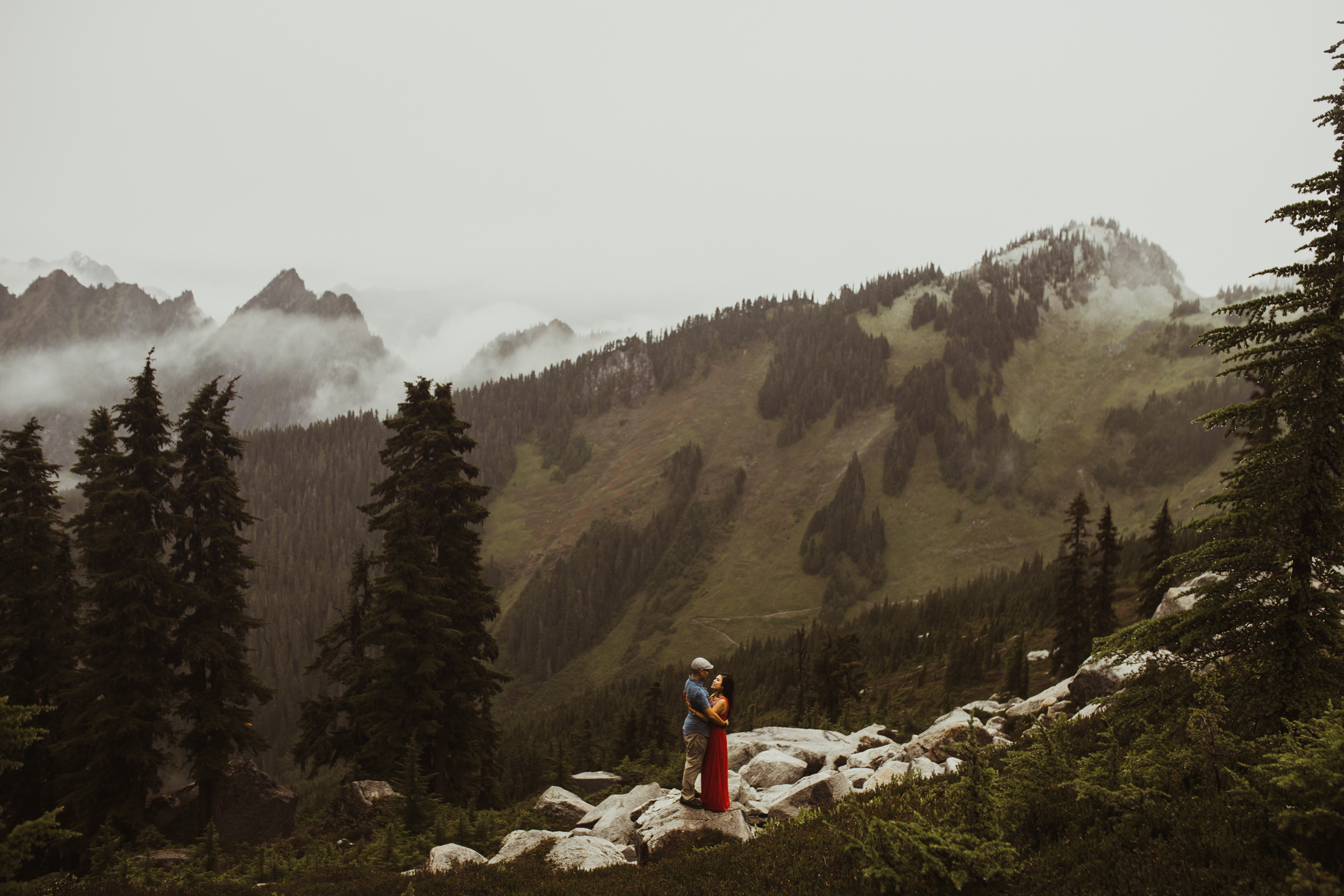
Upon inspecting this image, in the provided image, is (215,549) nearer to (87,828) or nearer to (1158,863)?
(87,828)

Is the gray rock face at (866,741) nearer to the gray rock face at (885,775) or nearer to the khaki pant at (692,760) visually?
the gray rock face at (885,775)

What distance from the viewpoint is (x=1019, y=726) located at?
80.3 ft

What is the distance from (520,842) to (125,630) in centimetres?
1787

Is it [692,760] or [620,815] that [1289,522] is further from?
[620,815]

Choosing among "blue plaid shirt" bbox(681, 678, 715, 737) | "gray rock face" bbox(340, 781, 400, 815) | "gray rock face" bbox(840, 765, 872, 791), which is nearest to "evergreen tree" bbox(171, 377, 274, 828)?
"gray rock face" bbox(340, 781, 400, 815)

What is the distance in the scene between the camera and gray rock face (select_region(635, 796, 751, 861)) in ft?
46.6

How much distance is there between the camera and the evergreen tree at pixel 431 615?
86.2 ft

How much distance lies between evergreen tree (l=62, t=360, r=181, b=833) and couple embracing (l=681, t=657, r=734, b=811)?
69.3 feet

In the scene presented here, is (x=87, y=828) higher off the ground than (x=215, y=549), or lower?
lower

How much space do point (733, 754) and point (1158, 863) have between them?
2002 cm

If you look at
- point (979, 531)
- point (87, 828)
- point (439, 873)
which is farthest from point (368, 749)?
point (979, 531)

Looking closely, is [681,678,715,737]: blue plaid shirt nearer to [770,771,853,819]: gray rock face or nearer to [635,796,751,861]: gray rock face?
[635,796,751,861]: gray rock face

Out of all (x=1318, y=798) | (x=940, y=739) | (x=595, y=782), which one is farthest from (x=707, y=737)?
(x=595, y=782)

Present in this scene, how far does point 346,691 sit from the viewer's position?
2970 cm
